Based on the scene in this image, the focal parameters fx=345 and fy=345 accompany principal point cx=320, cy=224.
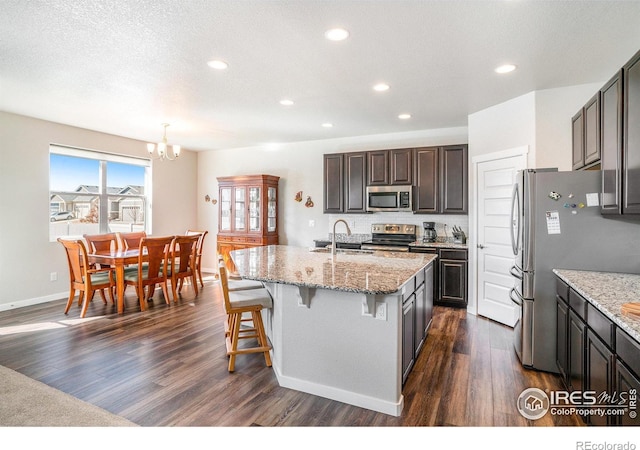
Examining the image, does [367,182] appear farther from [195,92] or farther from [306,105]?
[195,92]

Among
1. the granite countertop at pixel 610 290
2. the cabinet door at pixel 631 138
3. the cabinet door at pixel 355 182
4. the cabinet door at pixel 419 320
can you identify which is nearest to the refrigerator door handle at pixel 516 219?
the granite countertop at pixel 610 290

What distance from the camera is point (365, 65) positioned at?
10.1 feet

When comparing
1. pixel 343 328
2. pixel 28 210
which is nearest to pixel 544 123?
pixel 343 328

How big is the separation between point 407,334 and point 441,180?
3.05 metres

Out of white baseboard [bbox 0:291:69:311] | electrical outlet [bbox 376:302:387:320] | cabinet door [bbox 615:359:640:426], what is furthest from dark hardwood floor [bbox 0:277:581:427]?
cabinet door [bbox 615:359:640:426]

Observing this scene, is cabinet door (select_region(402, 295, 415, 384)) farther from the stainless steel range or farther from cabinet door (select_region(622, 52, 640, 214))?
the stainless steel range

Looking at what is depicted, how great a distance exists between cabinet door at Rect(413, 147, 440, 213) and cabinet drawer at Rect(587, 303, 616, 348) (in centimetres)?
318

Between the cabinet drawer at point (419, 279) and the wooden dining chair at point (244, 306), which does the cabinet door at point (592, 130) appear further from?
the wooden dining chair at point (244, 306)

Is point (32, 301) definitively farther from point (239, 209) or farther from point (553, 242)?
point (553, 242)

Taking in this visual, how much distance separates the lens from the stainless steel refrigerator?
2.55 m

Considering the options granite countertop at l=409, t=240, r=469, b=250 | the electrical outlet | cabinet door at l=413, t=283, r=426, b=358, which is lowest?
cabinet door at l=413, t=283, r=426, b=358

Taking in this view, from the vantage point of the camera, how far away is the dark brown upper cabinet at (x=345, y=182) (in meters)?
5.57
